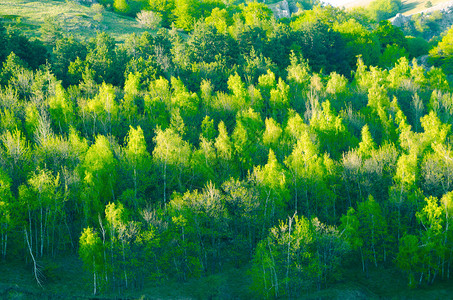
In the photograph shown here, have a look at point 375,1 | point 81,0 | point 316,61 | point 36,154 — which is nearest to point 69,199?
point 36,154

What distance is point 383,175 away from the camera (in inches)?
1784

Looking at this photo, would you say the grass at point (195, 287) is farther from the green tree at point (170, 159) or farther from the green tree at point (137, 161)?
the green tree at point (170, 159)

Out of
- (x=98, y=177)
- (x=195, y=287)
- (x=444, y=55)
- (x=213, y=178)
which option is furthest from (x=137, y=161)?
(x=444, y=55)

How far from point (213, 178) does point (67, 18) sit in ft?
244

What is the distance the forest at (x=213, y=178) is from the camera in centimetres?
3653

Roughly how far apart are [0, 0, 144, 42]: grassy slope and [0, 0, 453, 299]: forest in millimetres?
24070

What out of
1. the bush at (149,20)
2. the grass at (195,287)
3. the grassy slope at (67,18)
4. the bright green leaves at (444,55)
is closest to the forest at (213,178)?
the grass at (195,287)

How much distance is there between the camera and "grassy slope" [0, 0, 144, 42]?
310 feet

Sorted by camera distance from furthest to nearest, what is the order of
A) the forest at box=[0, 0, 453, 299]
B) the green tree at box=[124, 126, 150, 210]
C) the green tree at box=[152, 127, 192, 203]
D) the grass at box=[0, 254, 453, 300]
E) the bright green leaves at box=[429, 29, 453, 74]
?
the bright green leaves at box=[429, 29, 453, 74], the green tree at box=[152, 127, 192, 203], the green tree at box=[124, 126, 150, 210], the forest at box=[0, 0, 453, 299], the grass at box=[0, 254, 453, 300]

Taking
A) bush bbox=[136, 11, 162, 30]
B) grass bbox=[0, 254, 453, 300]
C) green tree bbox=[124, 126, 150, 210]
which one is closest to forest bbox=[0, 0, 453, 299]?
green tree bbox=[124, 126, 150, 210]

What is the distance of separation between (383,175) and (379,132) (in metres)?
14.9

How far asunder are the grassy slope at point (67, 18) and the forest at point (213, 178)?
24070 millimetres

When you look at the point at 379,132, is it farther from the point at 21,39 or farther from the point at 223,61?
the point at 21,39

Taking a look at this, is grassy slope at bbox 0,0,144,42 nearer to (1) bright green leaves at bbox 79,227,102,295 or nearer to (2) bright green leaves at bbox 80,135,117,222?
(2) bright green leaves at bbox 80,135,117,222
